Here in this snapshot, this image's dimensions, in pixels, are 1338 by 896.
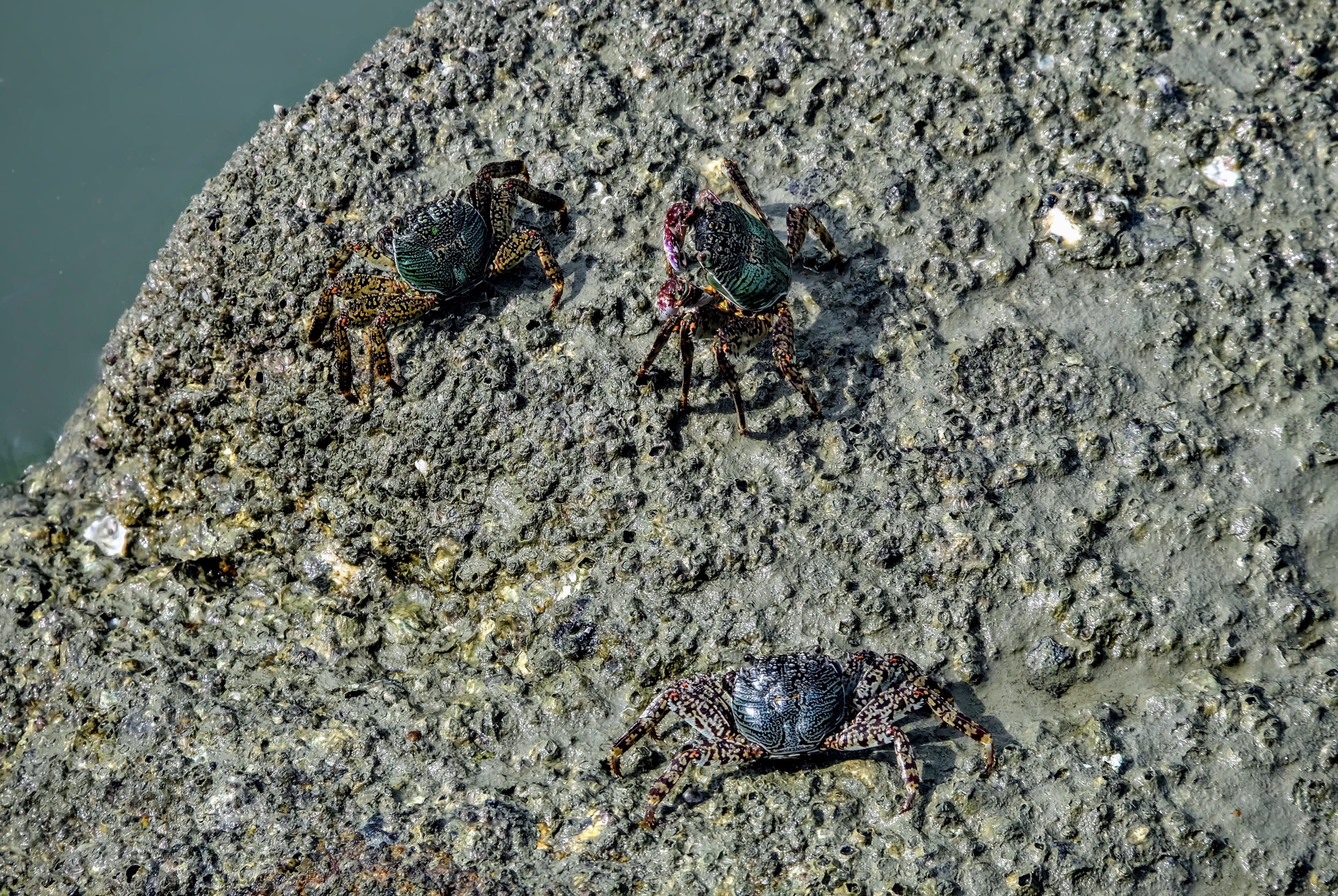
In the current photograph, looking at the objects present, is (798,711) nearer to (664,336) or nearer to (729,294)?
(664,336)

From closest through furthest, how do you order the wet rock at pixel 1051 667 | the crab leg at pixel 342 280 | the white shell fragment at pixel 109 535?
the wet rock at pixel 1051 667, the crab leg at pixel 342 280, the white shell fragment at pixel 109 535

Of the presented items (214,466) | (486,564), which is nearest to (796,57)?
(486,564)

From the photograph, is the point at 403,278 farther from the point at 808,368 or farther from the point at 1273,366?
the point at 1273,366

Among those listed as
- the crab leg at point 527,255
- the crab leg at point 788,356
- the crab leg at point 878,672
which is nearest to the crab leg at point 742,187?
the crab leg at point 788,356

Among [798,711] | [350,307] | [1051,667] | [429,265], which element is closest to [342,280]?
[350,307]

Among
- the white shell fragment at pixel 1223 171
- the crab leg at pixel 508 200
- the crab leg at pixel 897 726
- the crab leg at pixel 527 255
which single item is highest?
the crab leg at pixel 508 200

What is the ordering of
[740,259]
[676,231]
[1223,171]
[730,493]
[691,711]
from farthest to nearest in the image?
1. [1223,171]
2. [676,231]
3. [740,259]
4. [730,493]
5. [691,711]

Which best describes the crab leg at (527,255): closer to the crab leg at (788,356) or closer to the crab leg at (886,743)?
the crab leg at (788,356)
